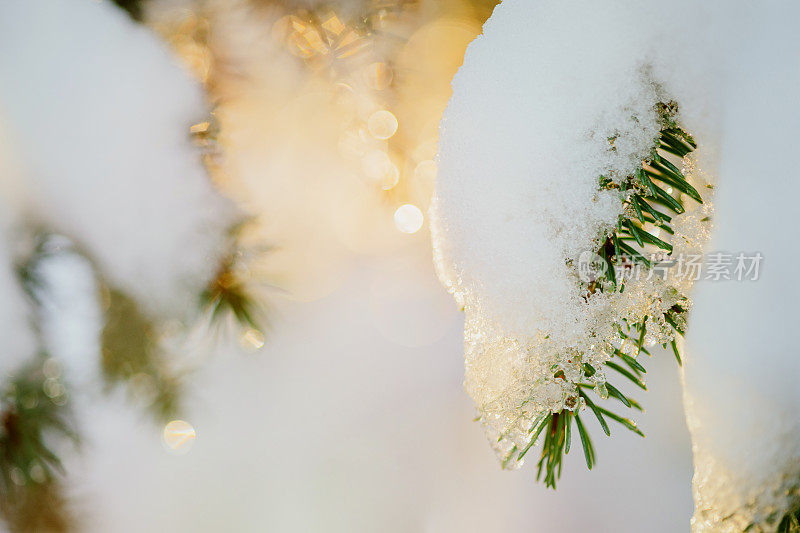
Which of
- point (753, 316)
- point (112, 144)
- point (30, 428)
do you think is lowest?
point (753, 316)

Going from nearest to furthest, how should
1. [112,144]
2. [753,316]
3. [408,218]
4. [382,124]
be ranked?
[753,316] → [112,144] → [382,124] → [408,218]

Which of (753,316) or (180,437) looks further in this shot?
(180,437)

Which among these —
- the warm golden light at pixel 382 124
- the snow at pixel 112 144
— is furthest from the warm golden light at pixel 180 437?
the warm golden light at pixel 382 124

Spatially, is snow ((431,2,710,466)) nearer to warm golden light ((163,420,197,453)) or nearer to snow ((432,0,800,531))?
snow ((432,0,800,531))

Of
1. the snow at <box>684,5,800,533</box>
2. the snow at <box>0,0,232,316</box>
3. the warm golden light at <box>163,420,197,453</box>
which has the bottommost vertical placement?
the snow at <box>684,5,800,533</box>

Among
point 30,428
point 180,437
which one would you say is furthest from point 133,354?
point 180,437

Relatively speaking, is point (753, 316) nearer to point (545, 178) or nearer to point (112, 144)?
point (545, 178)

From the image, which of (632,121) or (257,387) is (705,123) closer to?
(632,121)

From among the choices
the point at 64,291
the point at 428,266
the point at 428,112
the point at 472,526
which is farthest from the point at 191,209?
the point at 472,526

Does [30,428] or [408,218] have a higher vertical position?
[408,218]

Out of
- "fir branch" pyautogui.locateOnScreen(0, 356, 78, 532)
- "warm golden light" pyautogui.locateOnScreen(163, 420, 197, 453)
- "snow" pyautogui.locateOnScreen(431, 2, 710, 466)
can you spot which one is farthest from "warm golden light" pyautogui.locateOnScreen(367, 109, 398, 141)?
"warm golden light" pyautogui.locateOnScreen(163, 420, 197, 453)
